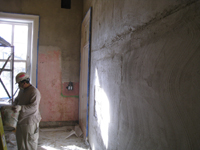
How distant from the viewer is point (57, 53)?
4.11m

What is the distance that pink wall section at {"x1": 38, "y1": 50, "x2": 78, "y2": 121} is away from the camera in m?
4.03

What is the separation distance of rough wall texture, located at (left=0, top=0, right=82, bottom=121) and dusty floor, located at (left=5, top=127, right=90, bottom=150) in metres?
0.45

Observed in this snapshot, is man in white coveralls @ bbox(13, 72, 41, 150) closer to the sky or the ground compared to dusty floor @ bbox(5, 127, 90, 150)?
closer to the sky

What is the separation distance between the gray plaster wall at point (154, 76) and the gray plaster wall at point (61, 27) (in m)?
2.61

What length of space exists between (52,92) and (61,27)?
1.77 m

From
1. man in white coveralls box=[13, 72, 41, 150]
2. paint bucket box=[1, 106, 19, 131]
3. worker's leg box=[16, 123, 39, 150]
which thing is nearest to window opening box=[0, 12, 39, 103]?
man in white coveralls box=[13, 72, 41, 150]

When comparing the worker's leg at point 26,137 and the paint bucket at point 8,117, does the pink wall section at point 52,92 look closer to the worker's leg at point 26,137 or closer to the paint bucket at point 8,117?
the worker's leg at point 26,137

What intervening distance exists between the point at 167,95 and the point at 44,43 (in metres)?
3.80

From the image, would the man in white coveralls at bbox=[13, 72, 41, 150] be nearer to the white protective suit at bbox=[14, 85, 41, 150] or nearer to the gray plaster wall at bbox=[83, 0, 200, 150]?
the white protective suit at bbox=[14, 85, 41, 150]

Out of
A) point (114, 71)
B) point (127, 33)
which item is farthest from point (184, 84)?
point (114, 71)

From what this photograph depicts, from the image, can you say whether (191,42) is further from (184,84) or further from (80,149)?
(80,149)

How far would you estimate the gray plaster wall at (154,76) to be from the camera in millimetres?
708

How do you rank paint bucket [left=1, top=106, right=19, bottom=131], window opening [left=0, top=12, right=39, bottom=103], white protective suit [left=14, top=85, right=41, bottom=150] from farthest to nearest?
1. window opening [left=0, top=12, right=39, bottom=103]
2. white protective suit [left=14, top=85, right=41, bottom=150]
3. paint bucket [left=1, top=106, right=19, bottom=131]

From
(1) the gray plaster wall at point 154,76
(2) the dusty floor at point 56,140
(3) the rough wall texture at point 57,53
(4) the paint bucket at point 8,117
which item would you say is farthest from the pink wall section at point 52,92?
(1) the gray plaster wall at point 154,76
